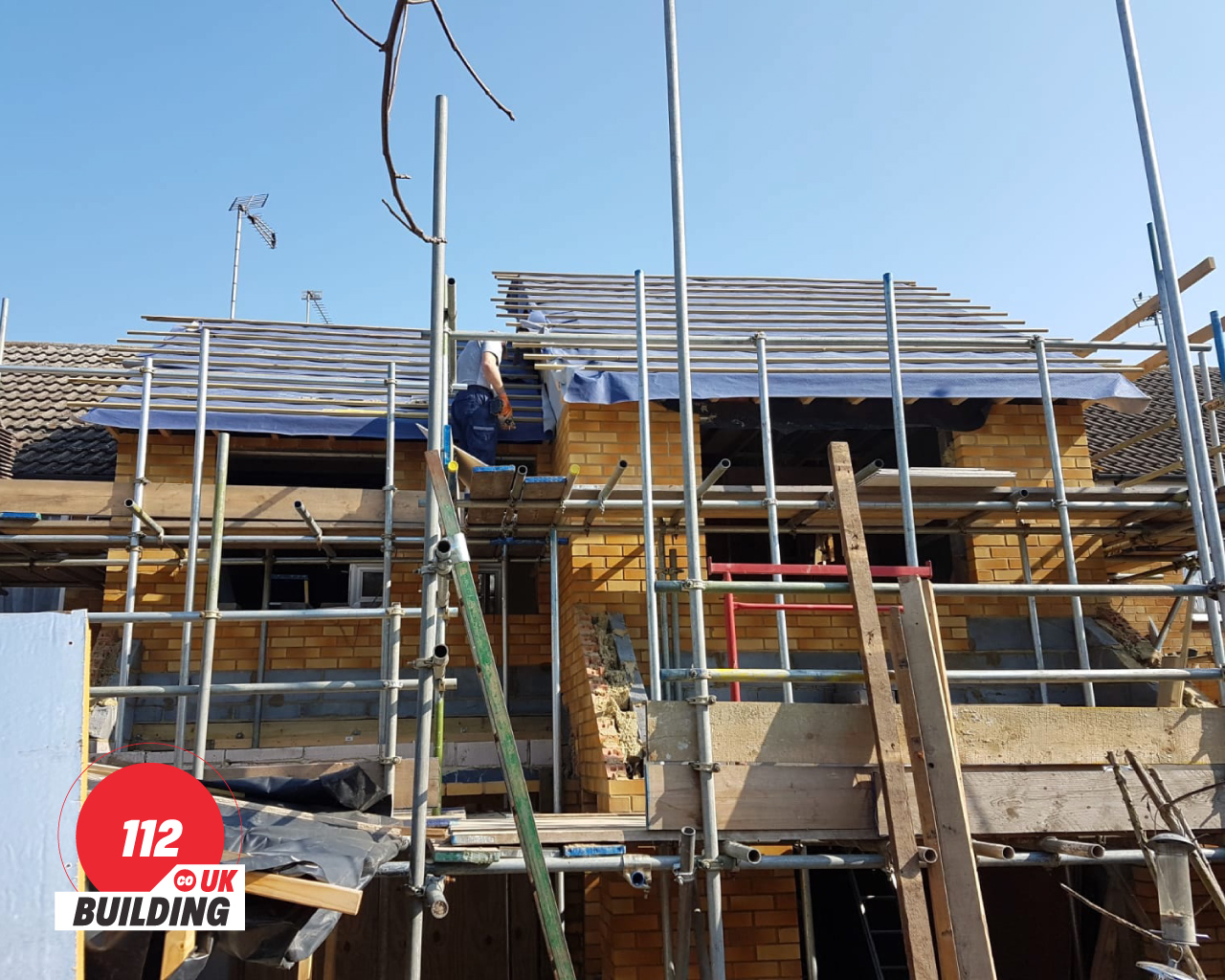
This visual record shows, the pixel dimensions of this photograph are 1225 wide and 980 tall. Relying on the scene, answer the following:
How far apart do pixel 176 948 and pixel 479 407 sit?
5665 mm

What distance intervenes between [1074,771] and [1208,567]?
58.5 inches

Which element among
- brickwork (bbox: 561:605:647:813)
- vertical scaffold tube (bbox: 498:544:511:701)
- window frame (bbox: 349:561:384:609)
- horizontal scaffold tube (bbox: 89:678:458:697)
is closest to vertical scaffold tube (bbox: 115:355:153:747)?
horizontal scaffold tube (bbox: 89:678:458:697)

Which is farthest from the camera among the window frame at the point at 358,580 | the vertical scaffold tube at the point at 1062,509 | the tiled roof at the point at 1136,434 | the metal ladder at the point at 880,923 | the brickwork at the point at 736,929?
the tiled roof at the point at 1136,434

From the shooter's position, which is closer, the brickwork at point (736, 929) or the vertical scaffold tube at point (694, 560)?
the vertical scaffold tube at point (694, 560)

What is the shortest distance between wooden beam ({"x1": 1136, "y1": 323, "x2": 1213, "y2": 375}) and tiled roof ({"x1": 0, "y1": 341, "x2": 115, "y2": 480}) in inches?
390

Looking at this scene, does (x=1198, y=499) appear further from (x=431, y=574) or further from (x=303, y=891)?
(x=303, y=891)

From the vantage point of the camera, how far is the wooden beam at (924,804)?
13.1 ft

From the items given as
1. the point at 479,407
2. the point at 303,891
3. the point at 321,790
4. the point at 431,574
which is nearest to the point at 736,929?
the point at 321,790

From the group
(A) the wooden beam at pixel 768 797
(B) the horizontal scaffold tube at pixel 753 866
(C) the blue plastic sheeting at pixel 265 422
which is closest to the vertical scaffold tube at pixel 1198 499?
(B) the horizontal scaffold tube at pixel 753 866

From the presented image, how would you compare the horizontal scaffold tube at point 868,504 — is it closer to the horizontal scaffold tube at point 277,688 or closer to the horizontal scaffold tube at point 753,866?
the horizontal scaffold tube at point 277,688

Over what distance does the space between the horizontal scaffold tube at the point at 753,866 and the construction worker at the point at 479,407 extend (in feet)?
16.1

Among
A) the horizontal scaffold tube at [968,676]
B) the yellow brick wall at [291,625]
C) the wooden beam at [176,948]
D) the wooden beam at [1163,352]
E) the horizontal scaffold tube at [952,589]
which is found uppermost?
the wooden beam at [1163,352]

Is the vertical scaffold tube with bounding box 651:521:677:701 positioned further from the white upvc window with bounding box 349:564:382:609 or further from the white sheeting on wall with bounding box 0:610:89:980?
the white sheeting on wall with bounding box 0:610:89:980

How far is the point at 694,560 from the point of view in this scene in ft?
14.6
